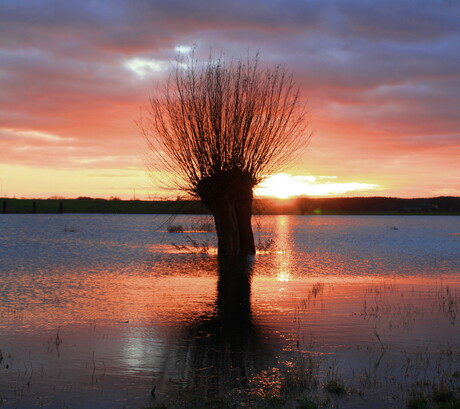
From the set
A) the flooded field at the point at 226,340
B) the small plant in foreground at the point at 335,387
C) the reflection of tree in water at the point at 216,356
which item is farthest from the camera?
the reflection of tree in water at the point at 216,356

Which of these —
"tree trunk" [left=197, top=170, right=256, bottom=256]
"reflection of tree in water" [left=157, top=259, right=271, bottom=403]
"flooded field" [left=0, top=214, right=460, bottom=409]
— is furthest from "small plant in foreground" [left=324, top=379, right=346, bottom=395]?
"tree trunk" [left=197, top=170, right=256, bottom=256]

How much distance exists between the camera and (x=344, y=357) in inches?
377

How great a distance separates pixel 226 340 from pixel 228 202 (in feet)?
63.0

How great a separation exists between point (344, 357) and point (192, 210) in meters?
25.7

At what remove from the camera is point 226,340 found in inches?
432

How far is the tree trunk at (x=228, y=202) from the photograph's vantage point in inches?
1175

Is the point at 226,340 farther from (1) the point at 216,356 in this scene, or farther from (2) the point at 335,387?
(2) the point at 335,387

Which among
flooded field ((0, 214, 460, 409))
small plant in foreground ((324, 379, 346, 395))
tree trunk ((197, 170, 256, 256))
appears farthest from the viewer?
tree trunk ((197, 170, 256, 256))

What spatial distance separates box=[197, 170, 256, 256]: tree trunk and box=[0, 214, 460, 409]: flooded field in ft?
23.4

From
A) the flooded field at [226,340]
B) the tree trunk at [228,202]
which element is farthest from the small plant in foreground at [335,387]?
the tree trunk at [228,202]

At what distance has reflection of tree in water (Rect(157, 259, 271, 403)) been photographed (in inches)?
304

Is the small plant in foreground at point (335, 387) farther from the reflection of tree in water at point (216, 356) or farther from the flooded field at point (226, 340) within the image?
the reflection of tree in water at point (216, 356)

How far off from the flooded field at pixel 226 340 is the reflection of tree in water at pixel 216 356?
3 centimetres

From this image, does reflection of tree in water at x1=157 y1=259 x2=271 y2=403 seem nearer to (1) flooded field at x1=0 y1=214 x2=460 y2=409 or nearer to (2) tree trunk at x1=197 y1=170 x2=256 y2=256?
(1) flooded field at x1=0 y1=214 x2=460 y2=409
